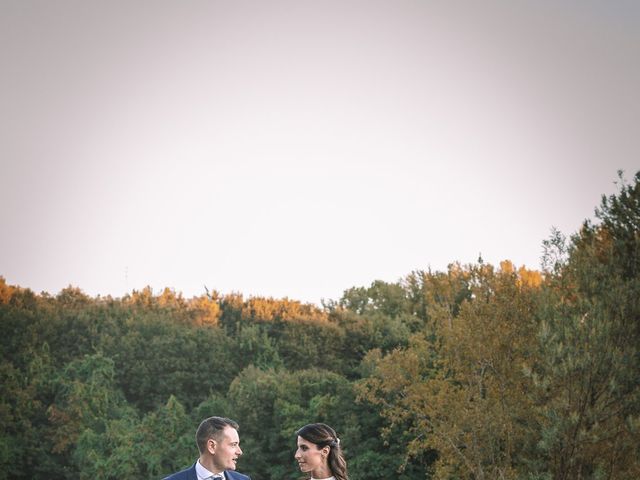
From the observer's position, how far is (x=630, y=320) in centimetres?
2967

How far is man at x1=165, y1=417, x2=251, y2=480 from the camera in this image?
26.7 ft

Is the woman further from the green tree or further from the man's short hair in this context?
the green tree

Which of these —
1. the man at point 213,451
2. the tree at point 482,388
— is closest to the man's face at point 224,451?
the man at point 213,451

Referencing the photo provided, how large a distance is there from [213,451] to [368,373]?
3786cm

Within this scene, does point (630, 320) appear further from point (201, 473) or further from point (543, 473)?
point (201, 473)

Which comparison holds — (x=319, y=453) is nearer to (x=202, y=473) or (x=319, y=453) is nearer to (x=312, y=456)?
(x=312, y=456)

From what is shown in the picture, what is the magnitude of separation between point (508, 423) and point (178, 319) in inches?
1124

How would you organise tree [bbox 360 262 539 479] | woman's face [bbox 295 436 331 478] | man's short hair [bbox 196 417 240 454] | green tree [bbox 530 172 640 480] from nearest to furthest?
woman's face [bbox 295 436 331 478] < man's short hair [bbox 196 417 240 454] < green tree [bbox 530 172 640 480] < tree [bbox 360 262 539 479]

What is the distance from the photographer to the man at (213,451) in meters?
8.13

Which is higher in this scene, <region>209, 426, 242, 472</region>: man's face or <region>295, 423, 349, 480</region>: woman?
<region>209, 426, 242, 472</region>: man's face

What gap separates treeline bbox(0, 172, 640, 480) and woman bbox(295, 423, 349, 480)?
21.1m

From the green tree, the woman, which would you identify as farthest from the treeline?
the woman

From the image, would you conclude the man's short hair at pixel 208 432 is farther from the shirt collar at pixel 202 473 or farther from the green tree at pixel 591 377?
the green tree at pixel 591 377

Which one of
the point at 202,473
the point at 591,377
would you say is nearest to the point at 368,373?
the point at 591,377
